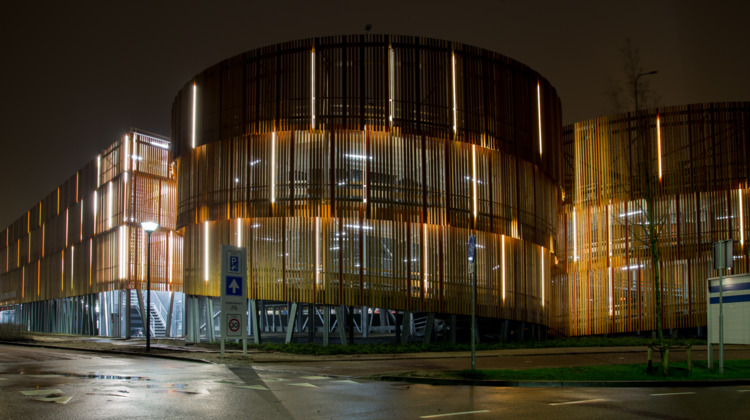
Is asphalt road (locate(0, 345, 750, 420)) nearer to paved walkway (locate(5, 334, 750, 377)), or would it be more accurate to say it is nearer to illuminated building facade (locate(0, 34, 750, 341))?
paved walkway (locate(5, 334, 750, 377))

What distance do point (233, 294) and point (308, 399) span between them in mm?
11969

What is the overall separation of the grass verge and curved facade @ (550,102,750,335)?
60.6 ft

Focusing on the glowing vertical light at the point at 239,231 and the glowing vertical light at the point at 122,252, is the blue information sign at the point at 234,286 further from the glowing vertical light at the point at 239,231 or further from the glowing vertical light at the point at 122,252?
the glowing vertical light at the point at 122,252

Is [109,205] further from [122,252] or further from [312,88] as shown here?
[312,88]

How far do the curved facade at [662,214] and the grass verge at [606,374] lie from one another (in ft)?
60.6

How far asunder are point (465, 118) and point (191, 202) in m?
13.3

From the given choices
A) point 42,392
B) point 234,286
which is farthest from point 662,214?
point 42,392

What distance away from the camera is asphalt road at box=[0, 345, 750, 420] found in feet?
35.8

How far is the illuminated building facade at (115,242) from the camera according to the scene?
49062mm

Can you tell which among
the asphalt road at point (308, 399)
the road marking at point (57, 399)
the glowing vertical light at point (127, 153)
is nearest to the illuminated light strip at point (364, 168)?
the asphalt road at point (308, 399)

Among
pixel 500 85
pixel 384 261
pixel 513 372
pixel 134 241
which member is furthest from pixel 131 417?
pixel 134 241

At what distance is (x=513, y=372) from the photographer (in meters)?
17.5

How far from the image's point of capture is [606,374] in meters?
16.9

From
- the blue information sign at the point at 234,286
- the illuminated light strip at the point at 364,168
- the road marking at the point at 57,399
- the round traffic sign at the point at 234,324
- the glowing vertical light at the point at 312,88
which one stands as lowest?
the road marking at the point at 57,399
